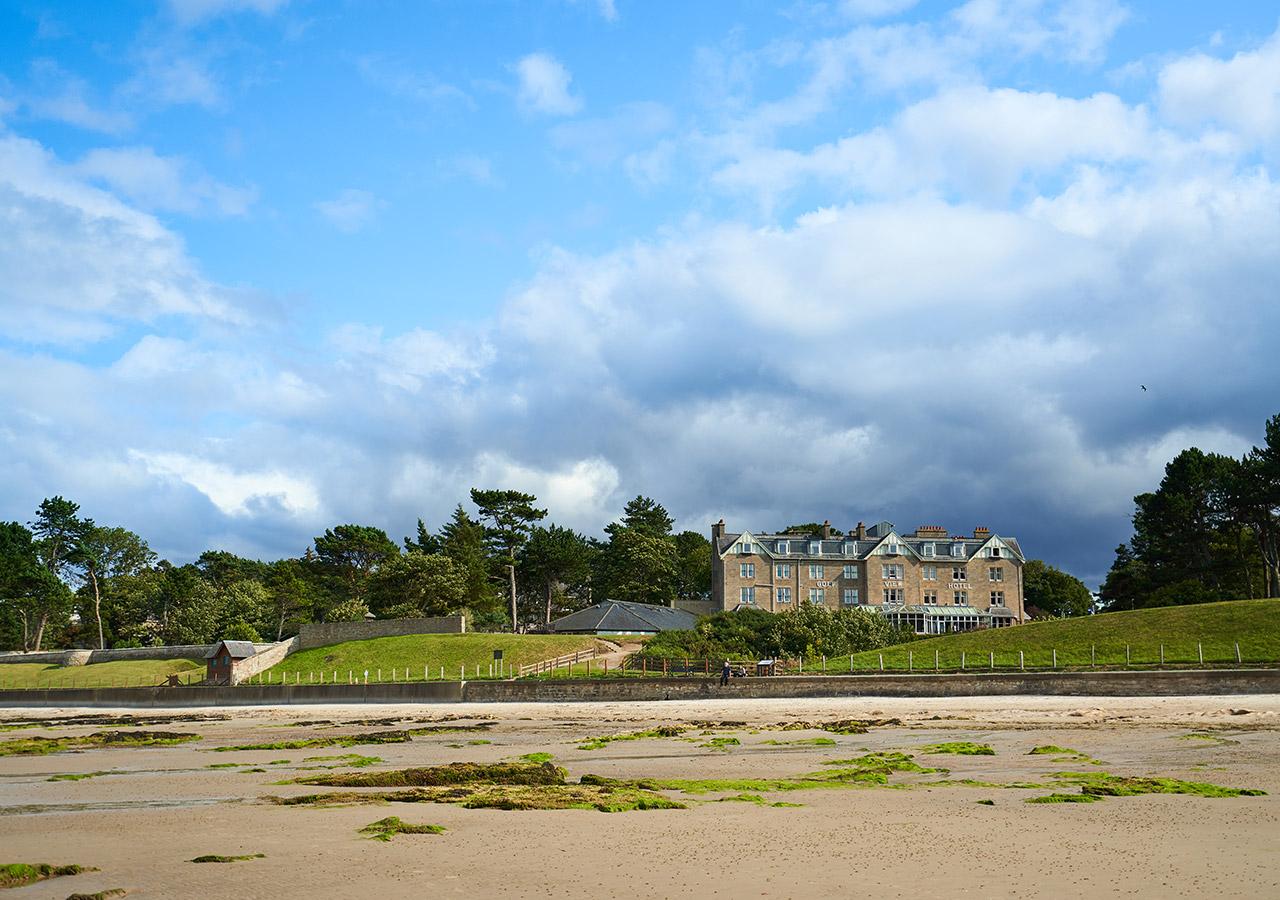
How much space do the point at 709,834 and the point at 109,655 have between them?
81.6 meters

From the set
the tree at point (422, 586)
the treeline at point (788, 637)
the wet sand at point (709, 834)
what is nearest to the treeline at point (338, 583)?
the tree at point (422, 586)

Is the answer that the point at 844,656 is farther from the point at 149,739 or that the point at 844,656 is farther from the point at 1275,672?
the point at 149,739

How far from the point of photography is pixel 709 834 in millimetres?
12977

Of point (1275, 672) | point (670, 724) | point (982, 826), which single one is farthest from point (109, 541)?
point (982, 826)

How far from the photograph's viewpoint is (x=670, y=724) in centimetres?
3347

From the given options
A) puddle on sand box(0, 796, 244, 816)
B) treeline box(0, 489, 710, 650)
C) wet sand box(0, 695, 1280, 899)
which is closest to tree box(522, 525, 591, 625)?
treeline box(0, 489, 710, 650)

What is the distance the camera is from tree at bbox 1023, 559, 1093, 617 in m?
117

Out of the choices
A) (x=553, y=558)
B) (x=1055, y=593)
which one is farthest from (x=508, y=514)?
(x=1055, y=593)

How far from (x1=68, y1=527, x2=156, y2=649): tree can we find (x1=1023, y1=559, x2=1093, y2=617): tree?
97642mm

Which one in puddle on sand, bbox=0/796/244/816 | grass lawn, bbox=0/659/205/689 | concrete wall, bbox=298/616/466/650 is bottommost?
grass lawn, bbox=0/659/205/689

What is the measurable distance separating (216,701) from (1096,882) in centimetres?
5157

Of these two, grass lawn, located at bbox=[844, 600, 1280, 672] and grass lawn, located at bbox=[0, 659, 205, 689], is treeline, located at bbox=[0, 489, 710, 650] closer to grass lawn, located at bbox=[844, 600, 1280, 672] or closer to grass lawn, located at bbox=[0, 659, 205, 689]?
grass lawn, located at bbox=[0, 659, 205, 689]

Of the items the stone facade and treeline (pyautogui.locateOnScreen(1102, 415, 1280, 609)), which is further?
the stone facade

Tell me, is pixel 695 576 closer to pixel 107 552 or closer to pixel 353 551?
pixel 353 551
